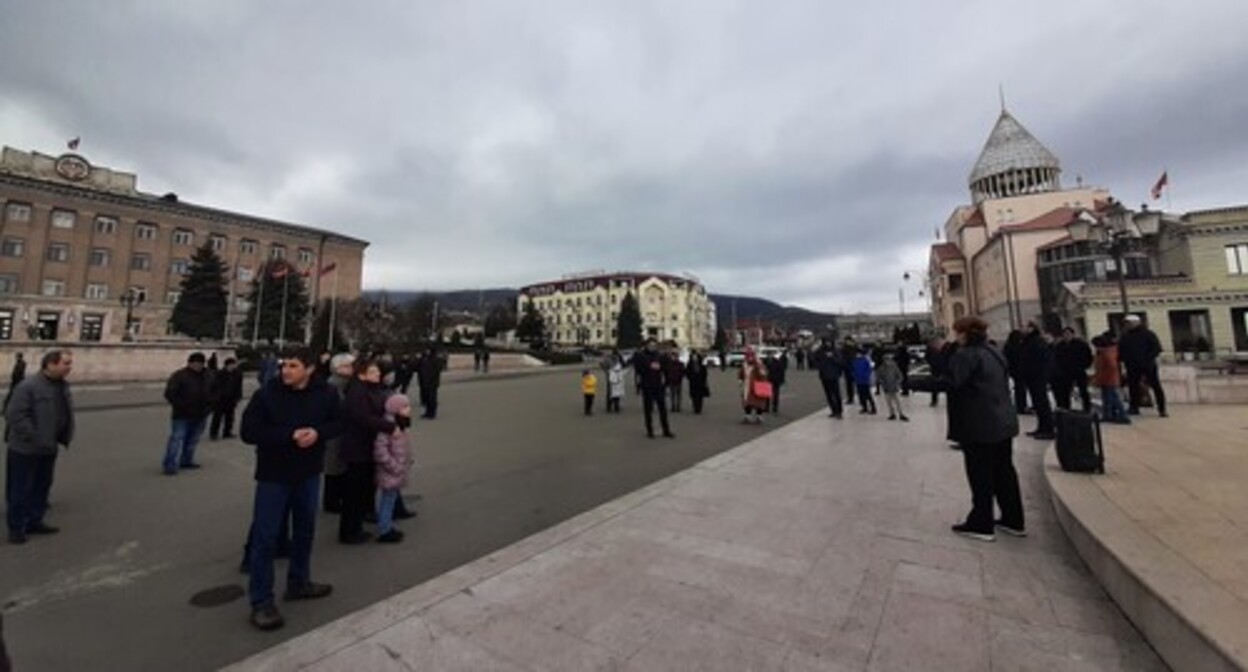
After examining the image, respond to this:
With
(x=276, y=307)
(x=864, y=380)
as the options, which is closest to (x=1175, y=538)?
(x=864, y=380)

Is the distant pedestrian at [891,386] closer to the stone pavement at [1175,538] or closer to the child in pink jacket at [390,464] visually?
the stone pavement at [1175,538]

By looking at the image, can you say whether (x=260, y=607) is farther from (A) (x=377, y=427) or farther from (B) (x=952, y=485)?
(B) (x=952, y=485)

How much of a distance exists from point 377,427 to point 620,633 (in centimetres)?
305

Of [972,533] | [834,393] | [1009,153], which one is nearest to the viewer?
[972,533]

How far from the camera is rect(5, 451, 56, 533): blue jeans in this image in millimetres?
5176

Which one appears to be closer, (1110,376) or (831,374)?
(1110,376)

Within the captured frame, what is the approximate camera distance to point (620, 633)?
3316 mm

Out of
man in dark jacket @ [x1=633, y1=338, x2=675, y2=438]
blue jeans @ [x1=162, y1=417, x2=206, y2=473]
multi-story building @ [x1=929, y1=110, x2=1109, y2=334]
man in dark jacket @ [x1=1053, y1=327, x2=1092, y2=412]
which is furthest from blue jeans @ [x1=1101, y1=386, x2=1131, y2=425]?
multi-story building @ [x1=929, y1=110, x2=1109, y2=334]

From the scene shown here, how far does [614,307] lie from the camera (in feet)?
398

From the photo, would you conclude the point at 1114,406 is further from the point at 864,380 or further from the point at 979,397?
the point at 979,397

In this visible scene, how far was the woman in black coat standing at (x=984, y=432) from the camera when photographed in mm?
4840

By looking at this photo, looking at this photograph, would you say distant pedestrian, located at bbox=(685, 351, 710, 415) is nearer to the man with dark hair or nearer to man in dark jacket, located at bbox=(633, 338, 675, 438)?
man in dark jacket, located at bbox=(633, 338, 675, 438)

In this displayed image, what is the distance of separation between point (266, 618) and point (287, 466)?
0.97m

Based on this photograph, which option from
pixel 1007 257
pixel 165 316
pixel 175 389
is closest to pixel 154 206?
pixel 165 316
